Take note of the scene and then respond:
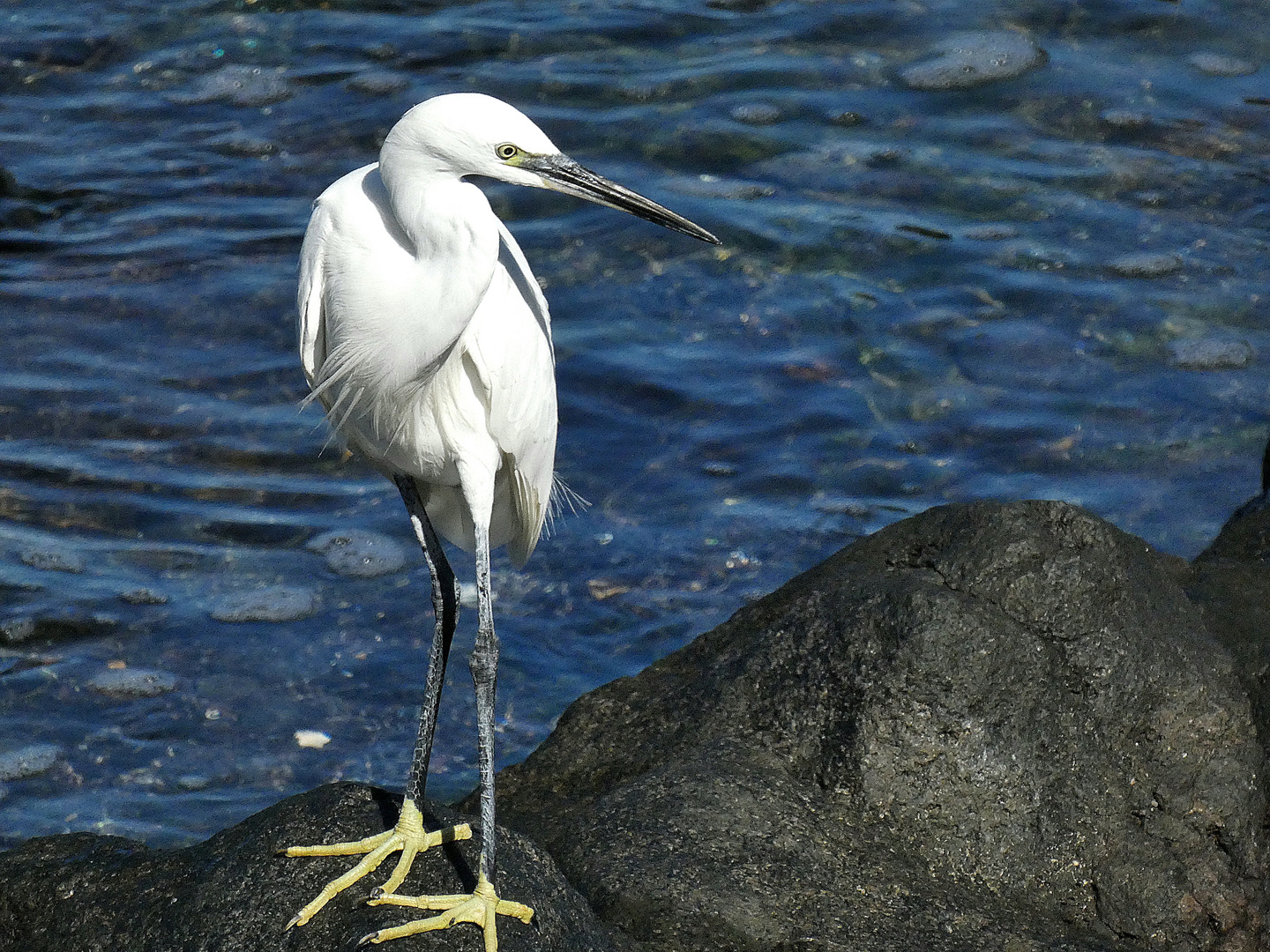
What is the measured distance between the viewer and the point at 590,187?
3.42m

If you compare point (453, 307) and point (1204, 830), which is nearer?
point (453, 307)

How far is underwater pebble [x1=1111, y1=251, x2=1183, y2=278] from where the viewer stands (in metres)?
8.12

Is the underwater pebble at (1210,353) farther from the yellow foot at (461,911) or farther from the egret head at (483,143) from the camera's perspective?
the yellow foot at (461,911)

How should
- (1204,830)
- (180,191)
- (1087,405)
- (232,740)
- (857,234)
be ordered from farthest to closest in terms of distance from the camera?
(180,191)
(857,234)
(1087,405)
(232,740)
(1204,830)

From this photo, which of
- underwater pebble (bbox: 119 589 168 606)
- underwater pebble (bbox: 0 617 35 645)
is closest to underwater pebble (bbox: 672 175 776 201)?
underwater pebble (bbox: 119 589 168 606)

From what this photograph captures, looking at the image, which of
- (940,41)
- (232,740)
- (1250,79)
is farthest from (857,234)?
(232,740)

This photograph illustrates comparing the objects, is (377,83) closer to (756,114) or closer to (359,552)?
(756,114)

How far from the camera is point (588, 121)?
9281 mm

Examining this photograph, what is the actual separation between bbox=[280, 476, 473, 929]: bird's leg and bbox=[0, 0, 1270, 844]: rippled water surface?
1326 millimetres

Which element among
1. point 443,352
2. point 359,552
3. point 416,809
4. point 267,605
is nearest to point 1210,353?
point 359,552

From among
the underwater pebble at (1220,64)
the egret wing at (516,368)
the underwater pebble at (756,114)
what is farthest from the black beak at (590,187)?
the underwater pebble at (1220,64)

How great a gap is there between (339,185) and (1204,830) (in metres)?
2.86

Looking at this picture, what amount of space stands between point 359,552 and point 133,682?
112 cm

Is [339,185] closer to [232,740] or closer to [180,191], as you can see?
[232,740]
